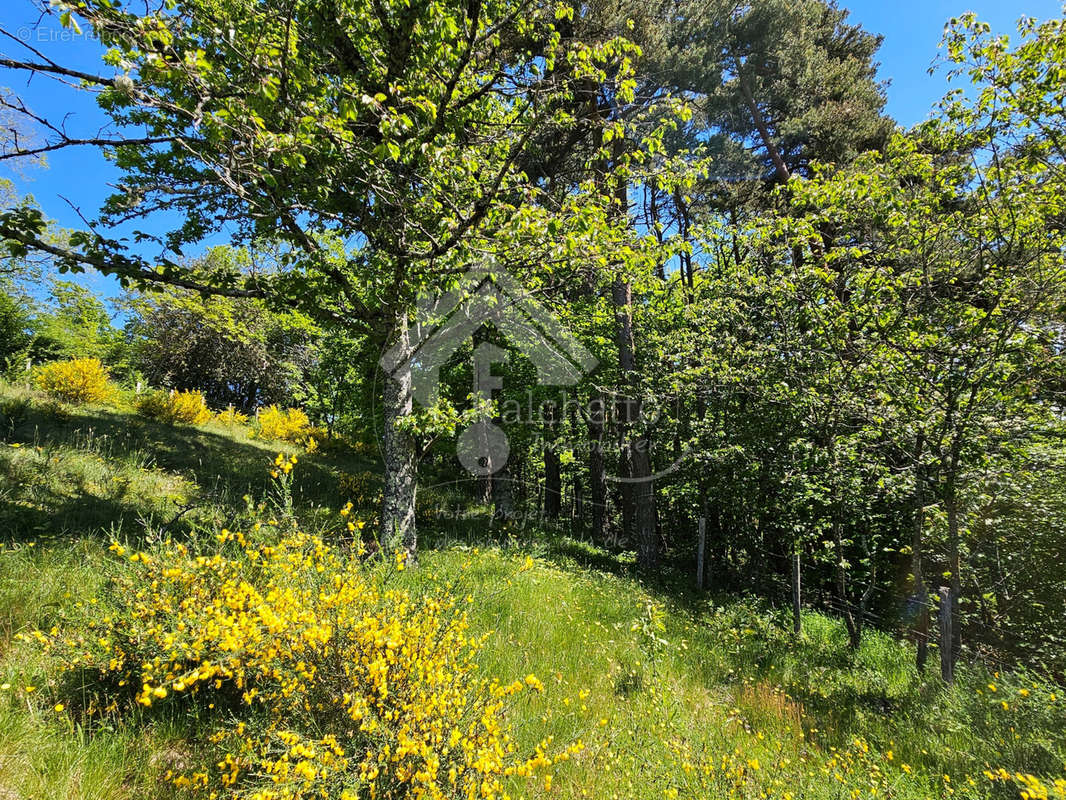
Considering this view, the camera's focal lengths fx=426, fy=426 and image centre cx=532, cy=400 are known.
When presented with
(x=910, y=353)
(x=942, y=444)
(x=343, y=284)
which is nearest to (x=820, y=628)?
(x=942, y=444)

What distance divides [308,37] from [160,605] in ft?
18.8

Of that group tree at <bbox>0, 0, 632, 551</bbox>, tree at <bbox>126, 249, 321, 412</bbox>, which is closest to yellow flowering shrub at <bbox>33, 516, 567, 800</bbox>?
tree at <bbox>0, 0, 632, 551</bbox>

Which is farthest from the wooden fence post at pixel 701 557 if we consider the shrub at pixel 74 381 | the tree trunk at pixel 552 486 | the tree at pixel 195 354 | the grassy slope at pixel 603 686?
the tree at pixel 195 354

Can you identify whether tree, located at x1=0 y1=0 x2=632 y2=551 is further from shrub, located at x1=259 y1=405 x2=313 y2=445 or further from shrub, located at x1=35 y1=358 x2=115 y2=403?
shrub, located at x1=259 y1=405 x2=313 y2=445

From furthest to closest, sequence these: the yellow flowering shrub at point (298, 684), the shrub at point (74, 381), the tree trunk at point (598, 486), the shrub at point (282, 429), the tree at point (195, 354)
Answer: the tree at point (195, 354) < the shrub at point (282, 429) < the tree trunk at point (598, 486) < the shrub at point (74, 381) < the yellow flowering shrub at point (298, 684)

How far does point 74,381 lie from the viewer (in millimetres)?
9555

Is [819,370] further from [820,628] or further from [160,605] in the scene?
[160,605]

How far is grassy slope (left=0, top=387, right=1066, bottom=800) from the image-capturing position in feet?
7.82

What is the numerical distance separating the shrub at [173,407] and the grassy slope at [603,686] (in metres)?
3.26

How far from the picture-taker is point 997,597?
669cm

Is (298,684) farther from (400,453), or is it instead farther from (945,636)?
(945,636)

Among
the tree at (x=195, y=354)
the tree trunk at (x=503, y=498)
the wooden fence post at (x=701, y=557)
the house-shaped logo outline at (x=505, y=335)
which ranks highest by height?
the tree at (x=195, y=354)

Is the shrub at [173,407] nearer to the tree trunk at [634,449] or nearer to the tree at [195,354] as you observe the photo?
the tree at [195,354]

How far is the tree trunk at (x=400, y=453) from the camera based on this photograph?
18.1 ft
